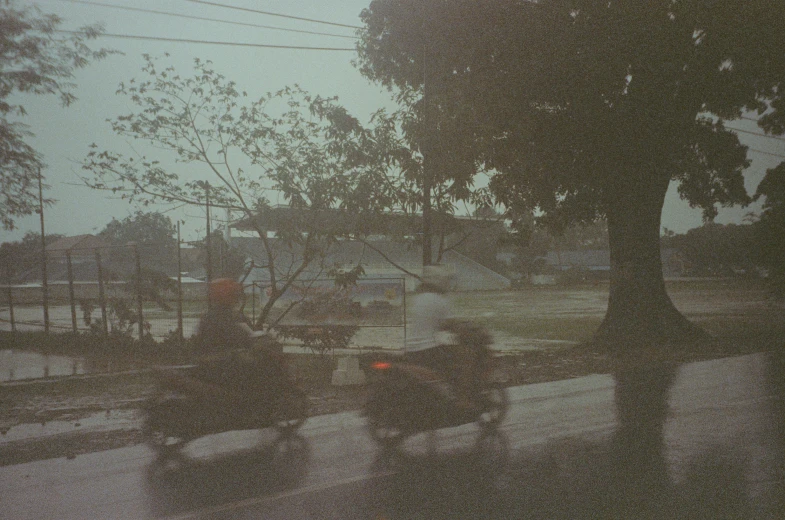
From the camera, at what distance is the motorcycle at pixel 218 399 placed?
690cm

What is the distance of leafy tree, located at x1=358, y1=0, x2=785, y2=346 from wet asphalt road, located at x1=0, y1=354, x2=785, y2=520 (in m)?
8.41

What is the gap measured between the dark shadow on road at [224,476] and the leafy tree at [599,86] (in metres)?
9.41

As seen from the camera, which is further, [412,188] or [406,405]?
[412,188]

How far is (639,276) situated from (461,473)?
13904mm

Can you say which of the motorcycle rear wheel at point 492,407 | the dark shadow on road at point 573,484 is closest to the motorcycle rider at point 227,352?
the dark shadow on road at point 573,484

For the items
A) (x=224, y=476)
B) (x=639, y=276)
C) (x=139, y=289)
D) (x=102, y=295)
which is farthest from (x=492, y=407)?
(x=639, y=276)

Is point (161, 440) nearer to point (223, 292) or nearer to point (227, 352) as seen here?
point (227, 352)

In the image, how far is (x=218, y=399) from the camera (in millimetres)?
7004

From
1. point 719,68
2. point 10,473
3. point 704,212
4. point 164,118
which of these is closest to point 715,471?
point 10,473

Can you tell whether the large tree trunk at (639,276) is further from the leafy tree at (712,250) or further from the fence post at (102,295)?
the leafy tree at (712,250)

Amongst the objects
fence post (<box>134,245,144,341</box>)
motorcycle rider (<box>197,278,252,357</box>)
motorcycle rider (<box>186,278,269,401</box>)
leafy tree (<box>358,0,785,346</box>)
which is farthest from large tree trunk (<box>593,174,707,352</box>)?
motorcycle rider (<box>197,278,252,357</box>)

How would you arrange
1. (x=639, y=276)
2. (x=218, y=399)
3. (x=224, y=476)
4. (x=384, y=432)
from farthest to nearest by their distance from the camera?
(x=639, y=276) → (x=384, y=432) → (x=218, y=399) → (x=224, y=476)

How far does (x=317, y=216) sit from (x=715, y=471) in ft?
30.6

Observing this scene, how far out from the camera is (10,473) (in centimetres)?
659
